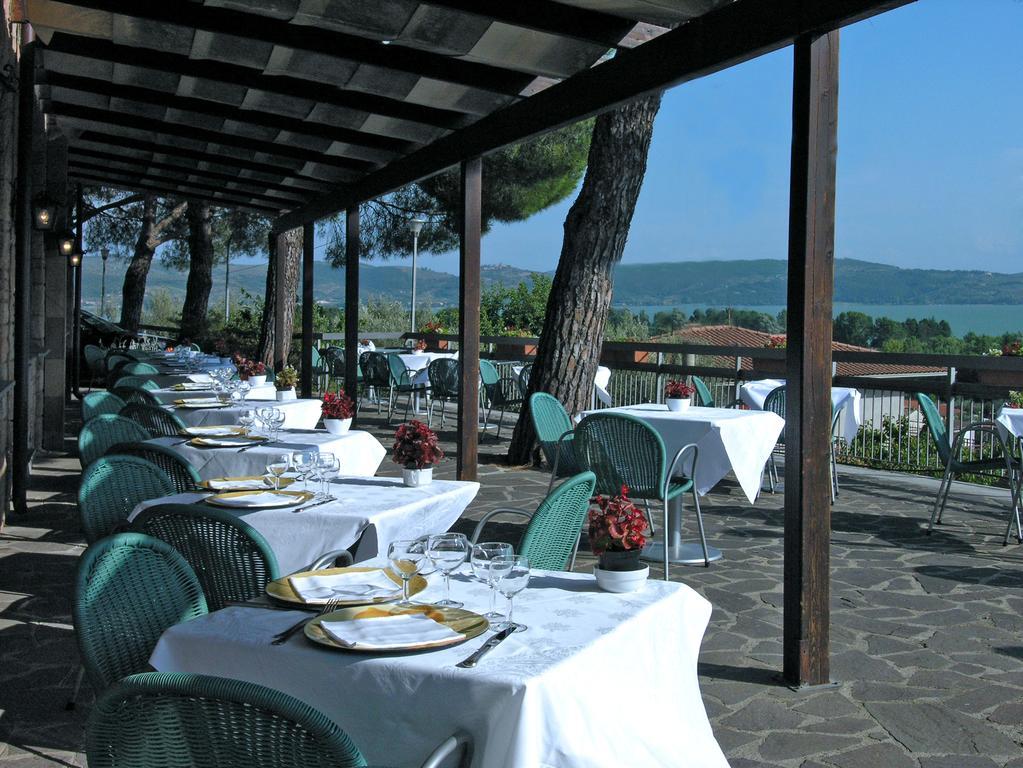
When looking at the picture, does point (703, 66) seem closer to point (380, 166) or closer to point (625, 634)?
point (625, 634)

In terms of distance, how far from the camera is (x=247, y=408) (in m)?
6.17

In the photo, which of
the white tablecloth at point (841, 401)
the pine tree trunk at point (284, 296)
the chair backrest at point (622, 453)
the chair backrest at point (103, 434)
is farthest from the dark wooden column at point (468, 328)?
the pine tree trunk at point (284, 296)

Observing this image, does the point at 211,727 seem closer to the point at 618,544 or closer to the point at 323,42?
the point at 618,544

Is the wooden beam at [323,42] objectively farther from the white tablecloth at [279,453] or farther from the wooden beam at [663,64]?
the white tablecloth at [279,453]

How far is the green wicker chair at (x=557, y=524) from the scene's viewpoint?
2846 millimetres

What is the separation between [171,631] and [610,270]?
672 centimetres

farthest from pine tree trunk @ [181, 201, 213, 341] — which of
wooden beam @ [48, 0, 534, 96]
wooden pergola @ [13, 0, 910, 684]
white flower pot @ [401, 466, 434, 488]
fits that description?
white flower pot @ [401, 466, 434, 488]

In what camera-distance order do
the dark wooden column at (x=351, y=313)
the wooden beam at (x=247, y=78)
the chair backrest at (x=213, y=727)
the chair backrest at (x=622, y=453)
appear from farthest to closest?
the dark wooden column at (x=351, y=313) → the wooden beam at (x=247, y=78) → the chair backrest at (x=622, y=453) → the chair backrest at (x=213, y=727)

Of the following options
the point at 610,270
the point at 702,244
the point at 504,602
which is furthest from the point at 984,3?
the point at 504,602

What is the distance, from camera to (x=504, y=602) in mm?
2107

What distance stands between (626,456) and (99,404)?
287 cm

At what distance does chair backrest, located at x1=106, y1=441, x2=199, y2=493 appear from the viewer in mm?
3717

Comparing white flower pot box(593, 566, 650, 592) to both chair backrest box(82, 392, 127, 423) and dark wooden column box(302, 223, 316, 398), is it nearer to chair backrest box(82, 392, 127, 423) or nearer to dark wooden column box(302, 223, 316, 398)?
chair backrest box(82, 392, 127, 423)

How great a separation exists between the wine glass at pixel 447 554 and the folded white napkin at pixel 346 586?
108mm
